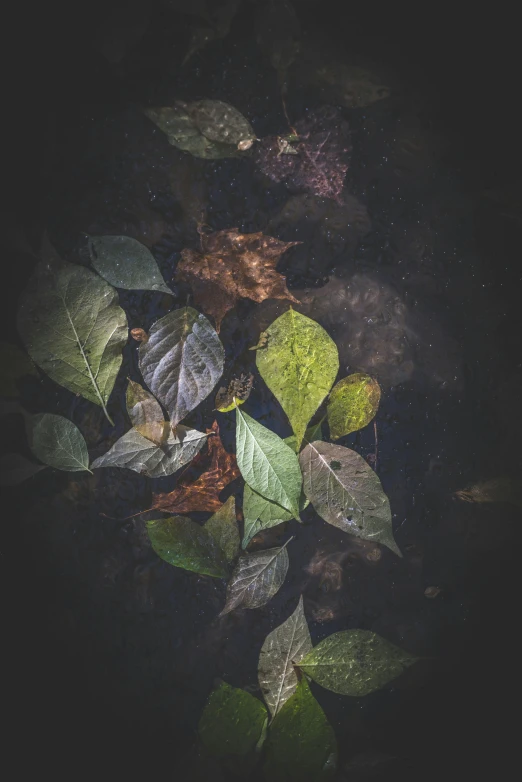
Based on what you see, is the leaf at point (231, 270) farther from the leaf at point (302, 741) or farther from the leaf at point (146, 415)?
the leaf at point (302, 741)

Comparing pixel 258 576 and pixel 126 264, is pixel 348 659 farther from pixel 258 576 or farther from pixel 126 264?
pixel 126 264

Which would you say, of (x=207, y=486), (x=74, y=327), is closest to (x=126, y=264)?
(x=74, y=327)

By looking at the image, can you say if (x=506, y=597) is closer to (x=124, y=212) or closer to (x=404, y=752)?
(x=404, y=752)

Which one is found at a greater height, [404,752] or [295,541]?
[295,541]

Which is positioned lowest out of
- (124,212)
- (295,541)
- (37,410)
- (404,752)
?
(404,752)

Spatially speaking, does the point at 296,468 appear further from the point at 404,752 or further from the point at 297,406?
the point at 404,752

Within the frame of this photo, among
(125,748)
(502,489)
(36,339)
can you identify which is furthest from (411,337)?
(125,748)

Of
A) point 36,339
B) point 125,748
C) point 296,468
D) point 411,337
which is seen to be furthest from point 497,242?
point 125,748
